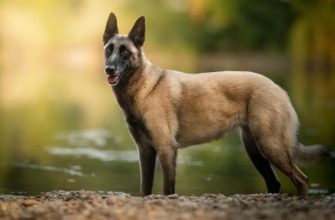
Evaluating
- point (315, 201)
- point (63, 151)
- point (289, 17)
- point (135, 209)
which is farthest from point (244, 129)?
point (289, 17)

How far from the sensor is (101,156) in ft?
55.6

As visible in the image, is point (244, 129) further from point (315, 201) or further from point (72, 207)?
point (72, 207)

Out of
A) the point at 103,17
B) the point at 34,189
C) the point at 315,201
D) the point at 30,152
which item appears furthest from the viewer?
the point at 103,17

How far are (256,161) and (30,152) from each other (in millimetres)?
7781

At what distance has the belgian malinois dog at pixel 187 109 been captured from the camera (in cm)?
988


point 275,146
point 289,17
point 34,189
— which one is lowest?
point 34,189

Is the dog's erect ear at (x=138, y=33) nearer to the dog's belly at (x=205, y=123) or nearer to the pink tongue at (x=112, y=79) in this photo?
the pink tongue at (x=112, y=79)

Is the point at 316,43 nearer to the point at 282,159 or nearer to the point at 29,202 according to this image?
the point at 282,159

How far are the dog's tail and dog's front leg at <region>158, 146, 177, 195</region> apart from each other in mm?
1617

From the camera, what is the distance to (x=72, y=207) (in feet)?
26.8

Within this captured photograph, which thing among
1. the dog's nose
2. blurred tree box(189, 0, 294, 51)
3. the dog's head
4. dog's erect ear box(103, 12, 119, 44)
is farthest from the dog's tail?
blurred tree box(189, 0, 294, 51)

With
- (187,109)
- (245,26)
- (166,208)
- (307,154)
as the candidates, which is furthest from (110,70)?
(245,26)

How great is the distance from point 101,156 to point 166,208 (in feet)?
29.5

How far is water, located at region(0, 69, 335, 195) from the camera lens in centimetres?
1292
